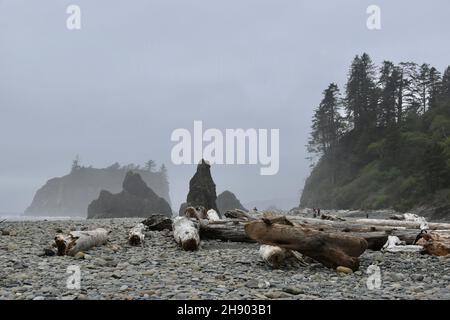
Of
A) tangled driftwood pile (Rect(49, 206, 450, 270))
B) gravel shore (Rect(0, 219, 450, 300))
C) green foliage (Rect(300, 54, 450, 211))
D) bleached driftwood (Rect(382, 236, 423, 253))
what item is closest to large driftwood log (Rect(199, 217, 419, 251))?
tangled driftwood pile (Rect(49, 206, 450, 270))

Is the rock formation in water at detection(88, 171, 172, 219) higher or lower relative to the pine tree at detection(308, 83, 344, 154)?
lower

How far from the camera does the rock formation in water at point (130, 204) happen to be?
73312 millimetres

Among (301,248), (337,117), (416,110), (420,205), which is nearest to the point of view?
(301,248)

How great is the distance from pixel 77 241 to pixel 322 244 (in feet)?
21.6

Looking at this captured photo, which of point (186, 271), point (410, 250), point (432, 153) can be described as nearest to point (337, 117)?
point (432, 153)

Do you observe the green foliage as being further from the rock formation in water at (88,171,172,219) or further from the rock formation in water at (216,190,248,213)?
the rock formation in water at (88,171,172,219)

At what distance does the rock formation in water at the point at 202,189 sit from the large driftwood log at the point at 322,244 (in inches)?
856

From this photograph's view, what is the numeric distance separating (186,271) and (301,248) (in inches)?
110

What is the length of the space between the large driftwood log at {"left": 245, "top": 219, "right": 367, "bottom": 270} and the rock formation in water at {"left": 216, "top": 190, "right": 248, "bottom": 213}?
233ft

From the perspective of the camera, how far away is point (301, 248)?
9852 mm

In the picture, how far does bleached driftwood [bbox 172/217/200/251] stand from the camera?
12852mm

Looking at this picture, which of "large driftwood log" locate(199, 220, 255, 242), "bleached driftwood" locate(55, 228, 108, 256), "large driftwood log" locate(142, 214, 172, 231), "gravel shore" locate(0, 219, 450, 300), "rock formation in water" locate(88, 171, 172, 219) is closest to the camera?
"gravel shore" locate(0, 219, 450, 300)
